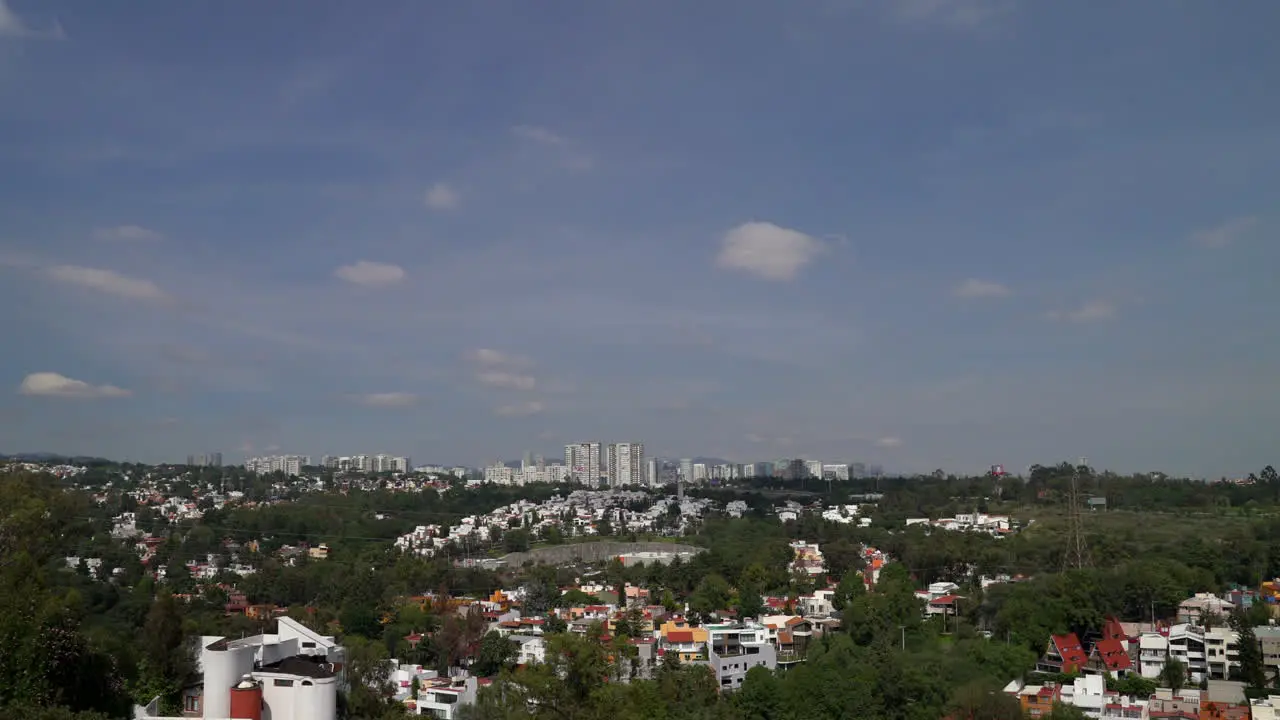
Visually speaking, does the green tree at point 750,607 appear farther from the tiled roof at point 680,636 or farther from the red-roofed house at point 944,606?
the red-roofed house at point 944,606

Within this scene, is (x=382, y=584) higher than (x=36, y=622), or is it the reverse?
(x=36, y=622)

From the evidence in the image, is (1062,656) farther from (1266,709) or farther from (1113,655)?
(1266,709)

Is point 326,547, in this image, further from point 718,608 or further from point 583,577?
point 718,608

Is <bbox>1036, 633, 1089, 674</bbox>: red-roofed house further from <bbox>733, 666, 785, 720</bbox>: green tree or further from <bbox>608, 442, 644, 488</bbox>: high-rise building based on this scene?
<bbox>608, 442, 644, 488</bbox>: high-rise building

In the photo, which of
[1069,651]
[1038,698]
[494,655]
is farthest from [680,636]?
[1069,651]

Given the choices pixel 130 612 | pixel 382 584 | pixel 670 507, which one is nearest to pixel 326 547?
pixel 382 584

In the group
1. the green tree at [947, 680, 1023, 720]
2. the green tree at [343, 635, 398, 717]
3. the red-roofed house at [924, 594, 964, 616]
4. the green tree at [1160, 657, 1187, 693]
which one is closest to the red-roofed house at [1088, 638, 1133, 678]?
the green tree at [1160, 657, 1187, 693]

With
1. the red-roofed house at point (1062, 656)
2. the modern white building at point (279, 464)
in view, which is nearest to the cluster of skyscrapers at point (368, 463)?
the modern white building at point (279, 464)
